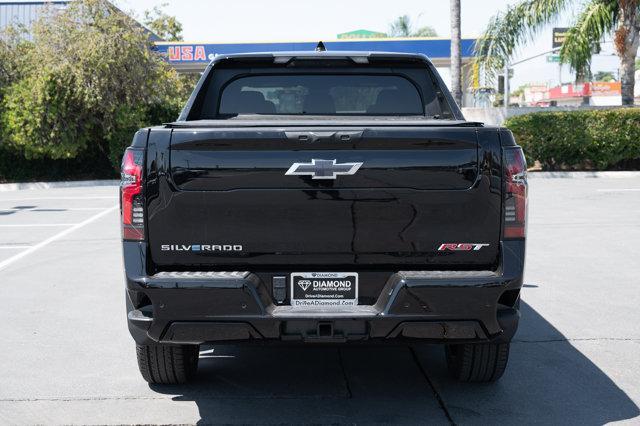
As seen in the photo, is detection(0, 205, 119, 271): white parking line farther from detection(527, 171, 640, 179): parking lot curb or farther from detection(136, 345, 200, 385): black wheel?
detection(527, 171, 640, 179): parking lot curb

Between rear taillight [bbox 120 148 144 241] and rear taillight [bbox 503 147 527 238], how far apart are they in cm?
182

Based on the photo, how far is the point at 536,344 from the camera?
5.96m

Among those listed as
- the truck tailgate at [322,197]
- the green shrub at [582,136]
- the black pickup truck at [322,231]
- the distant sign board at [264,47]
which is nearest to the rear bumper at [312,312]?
the black pickup truck at [322,231]

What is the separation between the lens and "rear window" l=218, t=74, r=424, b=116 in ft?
18.9

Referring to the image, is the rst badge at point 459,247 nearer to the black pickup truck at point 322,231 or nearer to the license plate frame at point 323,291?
the black pickup truck at point 322,231

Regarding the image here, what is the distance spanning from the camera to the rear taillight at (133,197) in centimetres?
402

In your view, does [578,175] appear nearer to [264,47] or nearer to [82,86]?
[82,86]

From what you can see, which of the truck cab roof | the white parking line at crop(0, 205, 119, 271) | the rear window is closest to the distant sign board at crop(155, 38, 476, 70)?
the white parking line at crop(0, 205, 119, 271)

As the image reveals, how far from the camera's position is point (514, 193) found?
4.06 metres

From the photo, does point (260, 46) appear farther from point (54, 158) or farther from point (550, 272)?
point (550, 272)

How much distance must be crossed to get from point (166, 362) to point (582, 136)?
19646 millimetres

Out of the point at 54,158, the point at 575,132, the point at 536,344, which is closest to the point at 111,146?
the point at 54,158

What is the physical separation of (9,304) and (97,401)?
10.3 feet

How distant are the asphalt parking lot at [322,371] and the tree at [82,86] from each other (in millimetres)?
14283
